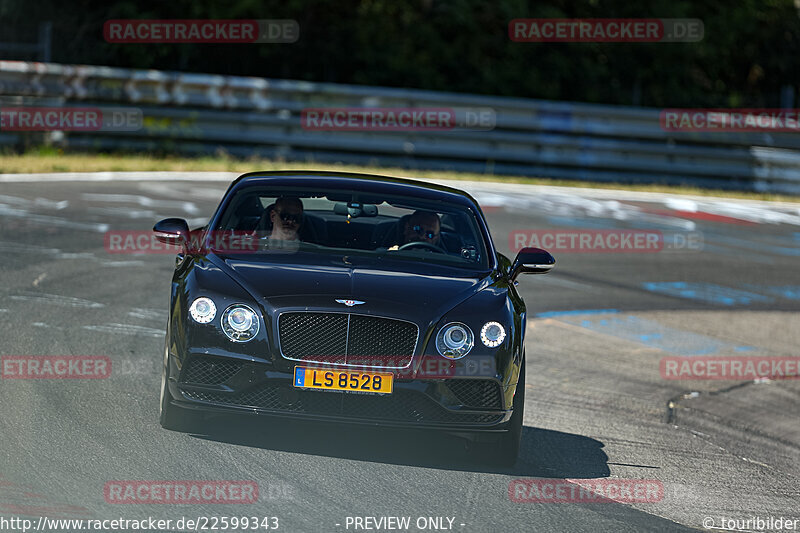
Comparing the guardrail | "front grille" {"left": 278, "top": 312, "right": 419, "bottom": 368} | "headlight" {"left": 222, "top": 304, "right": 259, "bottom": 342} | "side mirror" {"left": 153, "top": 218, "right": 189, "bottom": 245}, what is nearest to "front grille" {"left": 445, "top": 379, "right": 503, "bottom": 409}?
"front grille" {"left": 278, "top": 312, "right": 419, "bottom": 368}

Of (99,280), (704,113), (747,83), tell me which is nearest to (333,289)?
(99,280)

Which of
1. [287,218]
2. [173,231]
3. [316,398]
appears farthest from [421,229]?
[316,398]

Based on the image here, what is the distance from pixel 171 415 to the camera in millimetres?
6676

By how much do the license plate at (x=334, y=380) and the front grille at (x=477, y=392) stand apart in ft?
1.29

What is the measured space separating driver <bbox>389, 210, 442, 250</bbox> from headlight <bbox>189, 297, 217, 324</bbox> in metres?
1.65

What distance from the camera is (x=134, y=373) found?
820cm

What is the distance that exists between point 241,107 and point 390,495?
49.6 feet

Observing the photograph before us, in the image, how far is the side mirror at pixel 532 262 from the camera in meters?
7.58

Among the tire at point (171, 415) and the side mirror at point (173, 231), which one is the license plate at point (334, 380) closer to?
the tire at point (171, 415)

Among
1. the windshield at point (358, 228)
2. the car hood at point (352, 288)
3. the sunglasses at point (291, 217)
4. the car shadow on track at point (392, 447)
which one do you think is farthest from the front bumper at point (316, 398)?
the sunglasses at point (291, 217)

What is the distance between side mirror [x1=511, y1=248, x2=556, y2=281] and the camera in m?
7.58

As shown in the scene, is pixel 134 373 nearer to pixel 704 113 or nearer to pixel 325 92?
pixel 325 92

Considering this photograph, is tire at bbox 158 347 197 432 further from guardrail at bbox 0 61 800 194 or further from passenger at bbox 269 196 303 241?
guardrail at bbox 0 61 800 194

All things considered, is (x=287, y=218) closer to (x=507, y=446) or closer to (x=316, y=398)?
(x=316, y=398)
